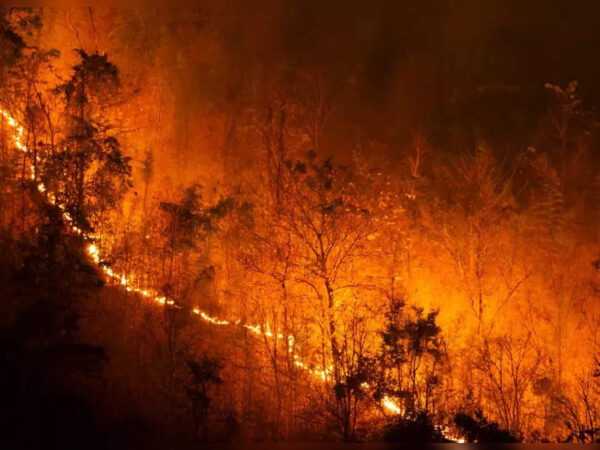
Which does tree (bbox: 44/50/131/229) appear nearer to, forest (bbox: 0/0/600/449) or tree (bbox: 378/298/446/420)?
forest (bbox: 0/0/600/449)

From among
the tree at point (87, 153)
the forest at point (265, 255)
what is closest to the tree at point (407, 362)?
the forest at point (265, 255)

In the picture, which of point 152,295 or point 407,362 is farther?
point 152,295

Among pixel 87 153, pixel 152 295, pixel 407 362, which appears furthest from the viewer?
pixel 152 295

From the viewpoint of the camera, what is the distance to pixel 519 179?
26328 millimetres

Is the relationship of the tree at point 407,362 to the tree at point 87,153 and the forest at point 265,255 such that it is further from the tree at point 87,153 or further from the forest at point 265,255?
the tree at point 87,153

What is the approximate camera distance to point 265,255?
1580cm

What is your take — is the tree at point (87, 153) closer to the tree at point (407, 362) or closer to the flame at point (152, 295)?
the flame at point (152, 295)

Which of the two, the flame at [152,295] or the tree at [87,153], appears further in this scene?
the tree at [87,153]

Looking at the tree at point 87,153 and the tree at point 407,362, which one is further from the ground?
the tree at point 87,153

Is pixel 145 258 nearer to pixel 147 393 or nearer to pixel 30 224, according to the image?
pixel 30 224

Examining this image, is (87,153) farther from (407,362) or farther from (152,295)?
(407,362)

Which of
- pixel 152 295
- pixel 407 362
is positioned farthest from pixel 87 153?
pixel 407 362

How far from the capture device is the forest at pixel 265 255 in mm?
12742

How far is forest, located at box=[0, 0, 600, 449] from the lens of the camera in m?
12.7
